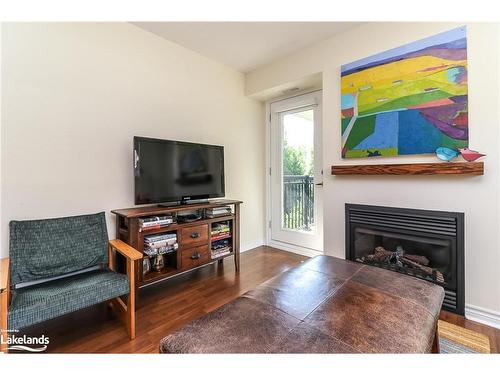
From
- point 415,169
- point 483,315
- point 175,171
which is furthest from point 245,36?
point 483,315

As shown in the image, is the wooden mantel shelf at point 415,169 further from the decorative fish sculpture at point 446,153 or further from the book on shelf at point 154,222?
the book on shelf at point 154,222

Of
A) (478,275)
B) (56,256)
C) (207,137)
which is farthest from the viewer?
(207,137)

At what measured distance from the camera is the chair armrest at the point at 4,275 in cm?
113

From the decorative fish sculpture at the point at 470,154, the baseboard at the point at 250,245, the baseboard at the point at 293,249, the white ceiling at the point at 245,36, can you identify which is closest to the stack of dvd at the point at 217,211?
the baseboard at the point at 250,245

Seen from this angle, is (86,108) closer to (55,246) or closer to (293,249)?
(55,246)

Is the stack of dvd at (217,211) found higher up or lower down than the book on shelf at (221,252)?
higher up

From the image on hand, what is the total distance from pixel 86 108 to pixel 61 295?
1431mm

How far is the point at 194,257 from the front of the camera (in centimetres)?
226

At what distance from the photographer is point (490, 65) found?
164 cm

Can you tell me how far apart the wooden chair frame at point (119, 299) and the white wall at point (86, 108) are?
381 mm

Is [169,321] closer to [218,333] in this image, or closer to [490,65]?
[218,333]

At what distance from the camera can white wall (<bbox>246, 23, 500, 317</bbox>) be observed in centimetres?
165
